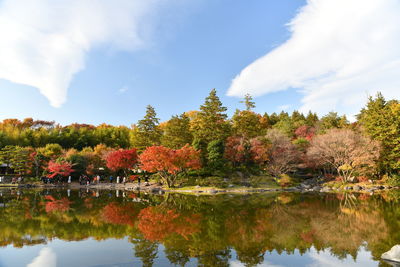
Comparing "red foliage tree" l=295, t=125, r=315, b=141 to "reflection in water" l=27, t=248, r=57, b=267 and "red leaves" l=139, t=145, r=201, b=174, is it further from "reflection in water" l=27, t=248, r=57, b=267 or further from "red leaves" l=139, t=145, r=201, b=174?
"reflection in water" l=27, t=248, r=57, b=267

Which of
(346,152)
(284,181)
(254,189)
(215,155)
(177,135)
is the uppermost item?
(177,135)

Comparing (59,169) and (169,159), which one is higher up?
(169,159)

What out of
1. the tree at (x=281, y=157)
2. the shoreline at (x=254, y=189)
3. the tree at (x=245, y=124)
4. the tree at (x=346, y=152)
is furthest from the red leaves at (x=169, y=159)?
the tree at (x=346, y=152)

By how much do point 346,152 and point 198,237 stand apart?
2495 cm

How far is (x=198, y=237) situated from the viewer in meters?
8.71

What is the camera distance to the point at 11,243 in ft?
27.5

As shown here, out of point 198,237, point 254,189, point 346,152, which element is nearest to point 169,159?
point 254,189

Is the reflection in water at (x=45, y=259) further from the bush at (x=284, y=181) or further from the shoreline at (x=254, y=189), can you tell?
the bush at (x=284, y=181)

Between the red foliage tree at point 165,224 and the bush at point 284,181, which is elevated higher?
the bush at point 284,181

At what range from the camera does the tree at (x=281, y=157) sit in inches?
1118

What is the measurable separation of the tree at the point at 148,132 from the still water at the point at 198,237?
2295 cm

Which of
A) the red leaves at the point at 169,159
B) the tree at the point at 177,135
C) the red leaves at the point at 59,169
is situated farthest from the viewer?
the tree at the point at 177,135

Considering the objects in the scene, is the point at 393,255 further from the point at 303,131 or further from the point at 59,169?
the point at 303,131

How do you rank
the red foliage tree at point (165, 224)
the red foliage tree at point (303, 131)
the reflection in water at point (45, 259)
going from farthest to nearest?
1. the red foliage tree at point (303, 131)
2. the red foliage tree at point (165, 224)
3. the reflection in water at point (45, 259)
